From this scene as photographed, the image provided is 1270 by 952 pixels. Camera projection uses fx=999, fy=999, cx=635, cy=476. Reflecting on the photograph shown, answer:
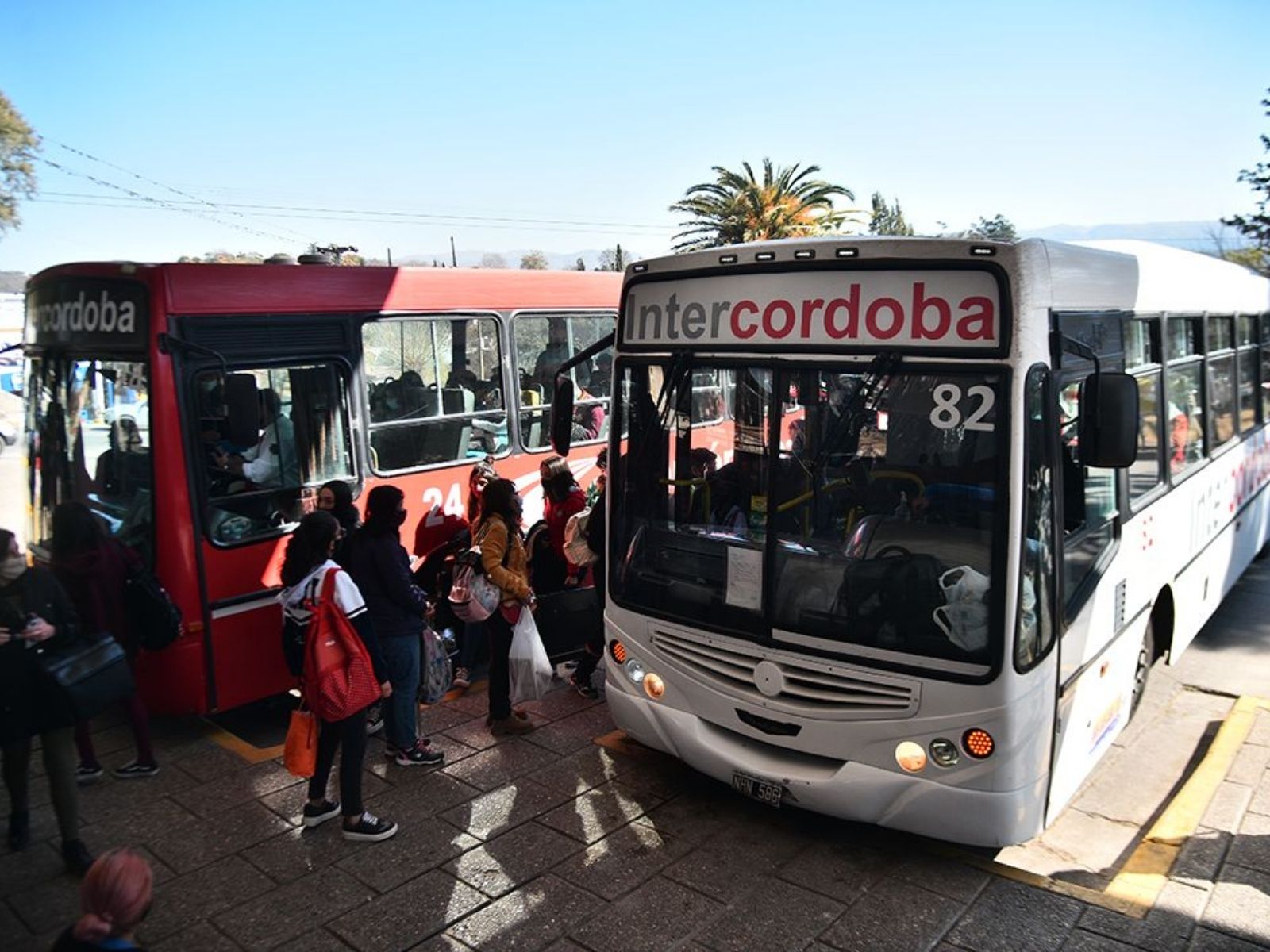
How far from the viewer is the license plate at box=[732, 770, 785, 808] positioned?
475cm

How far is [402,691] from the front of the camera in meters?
5.65

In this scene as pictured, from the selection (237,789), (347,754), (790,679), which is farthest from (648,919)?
(237,789)

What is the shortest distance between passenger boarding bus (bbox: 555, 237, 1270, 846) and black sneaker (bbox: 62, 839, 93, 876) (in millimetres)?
2709

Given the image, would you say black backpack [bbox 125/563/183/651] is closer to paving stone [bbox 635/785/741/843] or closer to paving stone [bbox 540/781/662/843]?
paving stone [bbox 540/781/662/843]

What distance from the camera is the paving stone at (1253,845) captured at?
15.9 ft

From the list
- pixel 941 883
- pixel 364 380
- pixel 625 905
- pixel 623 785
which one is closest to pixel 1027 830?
pixel 941 883

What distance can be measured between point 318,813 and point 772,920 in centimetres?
239

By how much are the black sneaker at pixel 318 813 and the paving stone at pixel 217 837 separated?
159mm

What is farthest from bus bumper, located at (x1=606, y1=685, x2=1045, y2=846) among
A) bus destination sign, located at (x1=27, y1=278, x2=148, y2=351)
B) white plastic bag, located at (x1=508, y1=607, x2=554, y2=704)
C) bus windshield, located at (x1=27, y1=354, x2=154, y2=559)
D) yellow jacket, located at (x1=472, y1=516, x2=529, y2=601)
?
bus destination sign, located at (x1=27, y1=278, x2=148, y2=351)

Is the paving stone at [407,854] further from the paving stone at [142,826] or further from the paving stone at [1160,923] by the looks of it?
the paving stone at [1160,923]

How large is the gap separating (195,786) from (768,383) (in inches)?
156

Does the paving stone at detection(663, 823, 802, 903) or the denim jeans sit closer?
the paving stone at detection(663, 823, 802, 903)

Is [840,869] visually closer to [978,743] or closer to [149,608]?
[978,743]

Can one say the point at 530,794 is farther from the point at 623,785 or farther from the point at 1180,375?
the point at 1180,375
